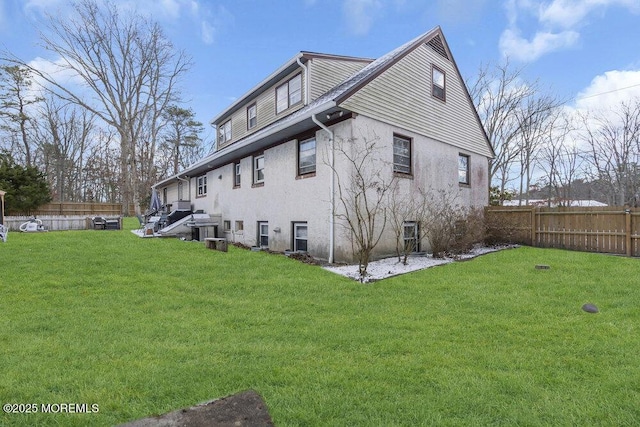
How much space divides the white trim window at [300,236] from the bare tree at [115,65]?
877 inches

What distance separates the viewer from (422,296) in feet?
18.2

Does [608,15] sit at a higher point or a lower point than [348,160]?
higher

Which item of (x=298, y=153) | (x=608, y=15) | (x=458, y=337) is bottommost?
(x=458, y=337)

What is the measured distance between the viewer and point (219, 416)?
211 cm

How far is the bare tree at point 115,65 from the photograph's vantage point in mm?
24781

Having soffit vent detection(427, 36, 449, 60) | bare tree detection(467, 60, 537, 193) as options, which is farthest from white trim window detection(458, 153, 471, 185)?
bare tree detection(467, 60, 537, 193)

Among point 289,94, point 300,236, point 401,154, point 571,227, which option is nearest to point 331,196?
point 300,236

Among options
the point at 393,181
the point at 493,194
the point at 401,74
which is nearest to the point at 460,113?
the point at 401,74

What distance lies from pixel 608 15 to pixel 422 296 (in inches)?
587

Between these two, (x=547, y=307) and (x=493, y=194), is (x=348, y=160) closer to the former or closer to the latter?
(x=547, y=307)

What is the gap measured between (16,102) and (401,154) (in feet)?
105

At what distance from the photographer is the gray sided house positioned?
8.92 m

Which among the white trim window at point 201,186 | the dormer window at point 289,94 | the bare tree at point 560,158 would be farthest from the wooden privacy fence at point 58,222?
the bare tree at point 560,158

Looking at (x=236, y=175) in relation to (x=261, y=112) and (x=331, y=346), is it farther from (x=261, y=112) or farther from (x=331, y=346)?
(x=331, y=346)
